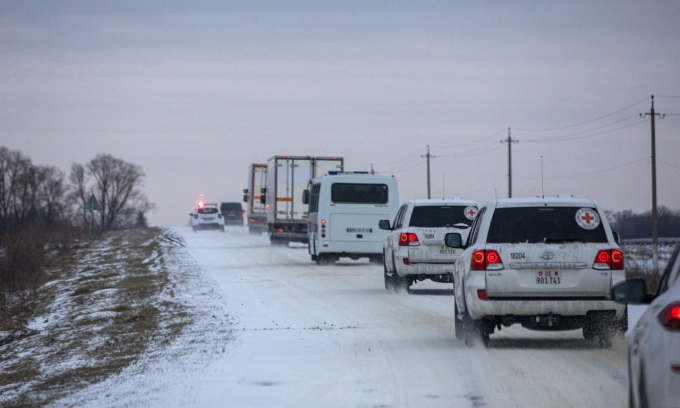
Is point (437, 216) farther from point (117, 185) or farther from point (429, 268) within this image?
point (117, 185)

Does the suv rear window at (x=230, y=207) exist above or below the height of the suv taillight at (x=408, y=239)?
above

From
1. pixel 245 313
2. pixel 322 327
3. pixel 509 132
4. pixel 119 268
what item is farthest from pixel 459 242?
pixel 509 132

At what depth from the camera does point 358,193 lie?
2944cm

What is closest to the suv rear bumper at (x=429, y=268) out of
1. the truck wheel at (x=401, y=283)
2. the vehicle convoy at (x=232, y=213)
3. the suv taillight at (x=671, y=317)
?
the truck wheel at (x=401, y=283)

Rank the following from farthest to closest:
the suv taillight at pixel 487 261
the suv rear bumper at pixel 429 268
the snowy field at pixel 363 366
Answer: the suv rear bumper at pixel 429 268 → the suv taillight at pixel 487 261 → the snowy field at pixel 363 366

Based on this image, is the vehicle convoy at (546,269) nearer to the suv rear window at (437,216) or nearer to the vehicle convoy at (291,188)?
the suv rear window at (437,216)

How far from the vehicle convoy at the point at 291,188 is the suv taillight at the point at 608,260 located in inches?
1126

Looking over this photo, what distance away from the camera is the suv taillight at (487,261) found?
425 inches

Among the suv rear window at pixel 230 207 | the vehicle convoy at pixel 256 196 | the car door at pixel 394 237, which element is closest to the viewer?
the car door at pixel 394 237

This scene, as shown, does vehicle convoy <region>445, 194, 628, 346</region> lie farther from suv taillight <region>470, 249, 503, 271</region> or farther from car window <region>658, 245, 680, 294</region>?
car window <region>658, 245, 680, 294</region>

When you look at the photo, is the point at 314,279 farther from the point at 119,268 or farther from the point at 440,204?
the point at 119,268

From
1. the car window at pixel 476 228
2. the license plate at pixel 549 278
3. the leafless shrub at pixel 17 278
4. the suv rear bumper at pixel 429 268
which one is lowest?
the leafless shrub at pixel 17 278

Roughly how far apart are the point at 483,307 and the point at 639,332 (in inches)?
213

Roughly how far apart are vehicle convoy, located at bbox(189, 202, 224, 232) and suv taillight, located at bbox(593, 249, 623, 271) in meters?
56.0
